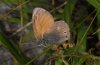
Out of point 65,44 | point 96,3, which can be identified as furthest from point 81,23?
point 65,44

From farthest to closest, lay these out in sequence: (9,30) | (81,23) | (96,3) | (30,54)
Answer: (9,30)
(30,54)
(81,23)
(96,3)

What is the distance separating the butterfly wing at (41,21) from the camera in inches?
59.2

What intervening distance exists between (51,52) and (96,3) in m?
0.43

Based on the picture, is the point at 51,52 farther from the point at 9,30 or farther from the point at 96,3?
the point at 9,30

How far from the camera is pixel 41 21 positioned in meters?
1.56

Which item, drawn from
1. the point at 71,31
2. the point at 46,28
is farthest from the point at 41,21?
the point at 71,31

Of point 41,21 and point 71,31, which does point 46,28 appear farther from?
point 71,31

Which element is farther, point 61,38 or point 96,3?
point 96,3

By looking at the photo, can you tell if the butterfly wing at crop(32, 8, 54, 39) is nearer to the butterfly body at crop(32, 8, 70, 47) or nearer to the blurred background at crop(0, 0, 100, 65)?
the butterfly body at crop(32, 8, 70, 47)

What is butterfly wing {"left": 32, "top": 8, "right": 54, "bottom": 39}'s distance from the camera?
1505 millimetres

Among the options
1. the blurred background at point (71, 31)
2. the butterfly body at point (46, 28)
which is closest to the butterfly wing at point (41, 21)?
the butterfly body at point (46, 28)

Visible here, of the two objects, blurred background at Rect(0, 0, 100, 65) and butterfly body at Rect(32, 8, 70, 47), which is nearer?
butterfly body at Rect(32, 8, 70, 47)

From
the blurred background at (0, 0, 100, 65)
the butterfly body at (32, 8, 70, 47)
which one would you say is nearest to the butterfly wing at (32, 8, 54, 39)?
the butterfly body at (32, 8, 70, 47)

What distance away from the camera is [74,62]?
1635 millimetres
